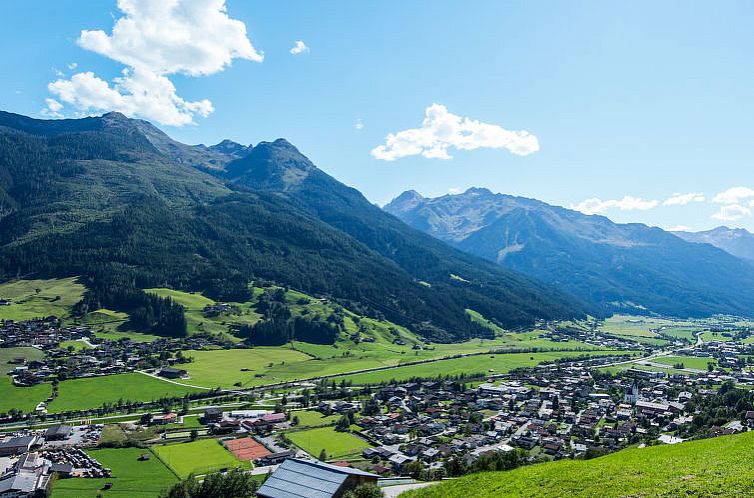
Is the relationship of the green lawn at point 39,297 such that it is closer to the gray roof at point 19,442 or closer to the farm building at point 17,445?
the gray roof at point 19,442

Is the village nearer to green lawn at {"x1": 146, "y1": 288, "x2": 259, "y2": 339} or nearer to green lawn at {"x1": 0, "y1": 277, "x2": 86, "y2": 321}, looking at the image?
green lawn at {"x1": 0, "y1": 277, "x2": 86, "y2": 321}

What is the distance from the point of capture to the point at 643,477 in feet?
76.7

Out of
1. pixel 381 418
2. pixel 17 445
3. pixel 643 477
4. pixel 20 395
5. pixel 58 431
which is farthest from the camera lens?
pixel 20 395

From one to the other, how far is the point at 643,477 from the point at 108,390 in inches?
4286

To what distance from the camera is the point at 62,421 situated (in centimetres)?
8544

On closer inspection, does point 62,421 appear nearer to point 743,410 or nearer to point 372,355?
point 372,355

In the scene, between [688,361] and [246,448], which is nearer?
[246,448]

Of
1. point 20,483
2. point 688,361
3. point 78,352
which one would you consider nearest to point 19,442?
point 20,483

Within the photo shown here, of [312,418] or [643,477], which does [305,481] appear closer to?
[643,477]

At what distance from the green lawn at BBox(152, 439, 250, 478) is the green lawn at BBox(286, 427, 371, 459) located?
11.3 metres

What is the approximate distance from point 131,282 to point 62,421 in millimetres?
121624

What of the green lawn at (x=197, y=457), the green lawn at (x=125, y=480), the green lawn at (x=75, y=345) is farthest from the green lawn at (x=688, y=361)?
the green lawn at (x=75, y=345)

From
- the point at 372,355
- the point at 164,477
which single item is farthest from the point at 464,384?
the point at 164,477

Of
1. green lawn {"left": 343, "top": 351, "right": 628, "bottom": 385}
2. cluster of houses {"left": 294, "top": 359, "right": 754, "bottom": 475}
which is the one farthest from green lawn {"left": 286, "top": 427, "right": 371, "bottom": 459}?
green lawn {"left": 343, "top": 351, "right": 628, "bottom": 385}
